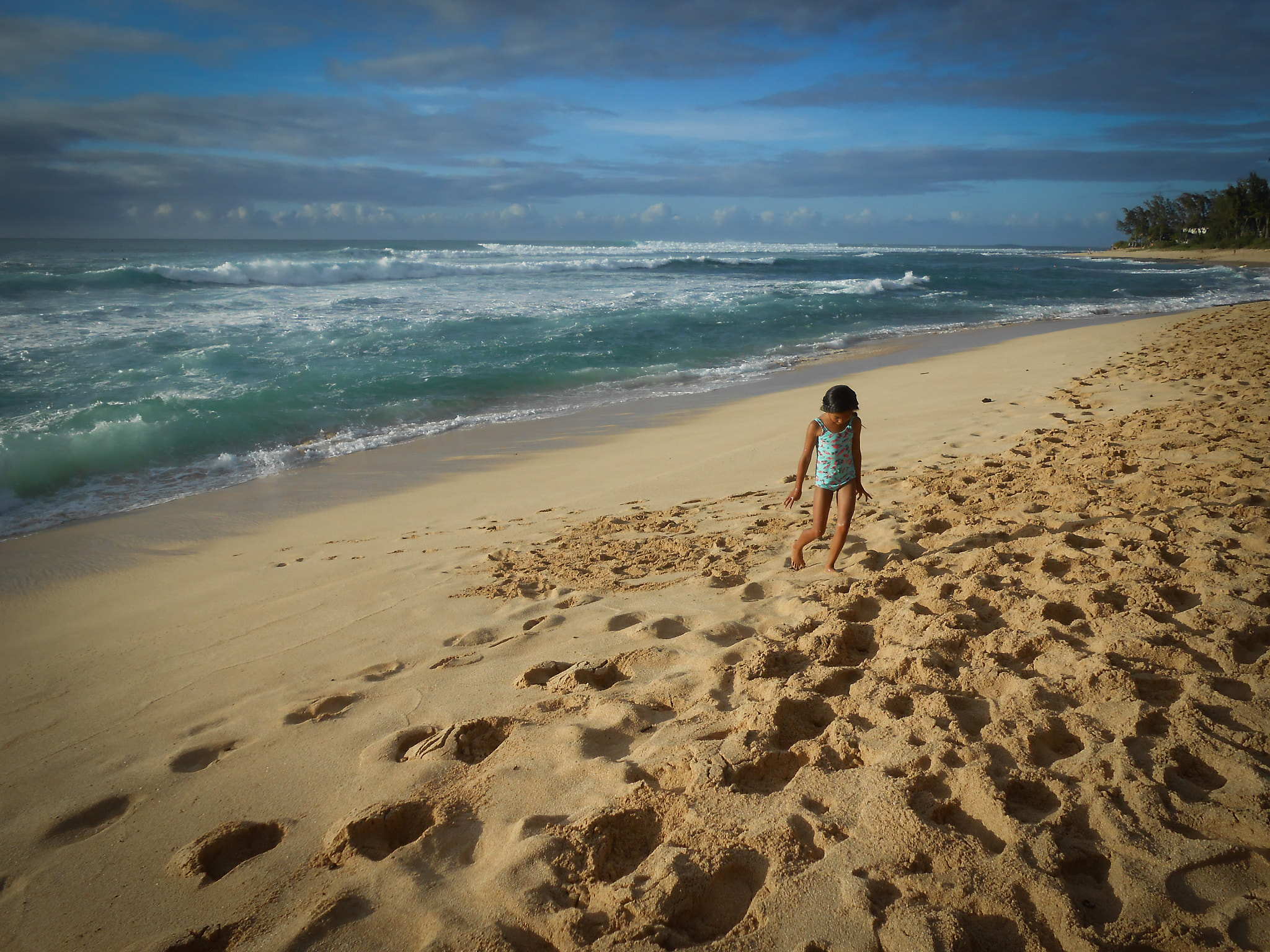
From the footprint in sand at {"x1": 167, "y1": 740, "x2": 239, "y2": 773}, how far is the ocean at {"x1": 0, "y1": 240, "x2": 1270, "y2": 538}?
4.74m

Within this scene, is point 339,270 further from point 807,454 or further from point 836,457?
point 836,457

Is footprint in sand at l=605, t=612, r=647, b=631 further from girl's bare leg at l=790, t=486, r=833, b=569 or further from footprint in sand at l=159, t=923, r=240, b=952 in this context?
footprint in sand at l=159, t=923, r=240, b=952

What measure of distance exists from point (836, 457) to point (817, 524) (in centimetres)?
39

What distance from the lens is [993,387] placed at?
866 centimetres

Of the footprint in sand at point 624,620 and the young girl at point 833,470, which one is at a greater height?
the young girl at point 833,470

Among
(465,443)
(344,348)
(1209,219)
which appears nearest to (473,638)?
(465,443)

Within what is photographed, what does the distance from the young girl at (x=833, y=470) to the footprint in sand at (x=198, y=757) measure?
2859 mm

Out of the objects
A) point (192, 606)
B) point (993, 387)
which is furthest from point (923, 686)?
point (993, 387)

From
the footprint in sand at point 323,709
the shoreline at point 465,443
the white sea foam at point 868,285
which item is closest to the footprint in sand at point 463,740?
the footprint in sand at point 323,709

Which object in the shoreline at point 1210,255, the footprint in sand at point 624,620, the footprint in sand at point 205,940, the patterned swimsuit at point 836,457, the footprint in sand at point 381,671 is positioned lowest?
the footprint in sand at point 205,940

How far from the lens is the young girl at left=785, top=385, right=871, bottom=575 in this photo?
12.0ft

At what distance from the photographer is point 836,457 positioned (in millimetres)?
3723

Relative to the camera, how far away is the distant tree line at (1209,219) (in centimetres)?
5962

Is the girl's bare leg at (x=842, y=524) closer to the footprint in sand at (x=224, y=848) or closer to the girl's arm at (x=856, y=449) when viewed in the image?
the girl's arm at (x=856, y=449)
